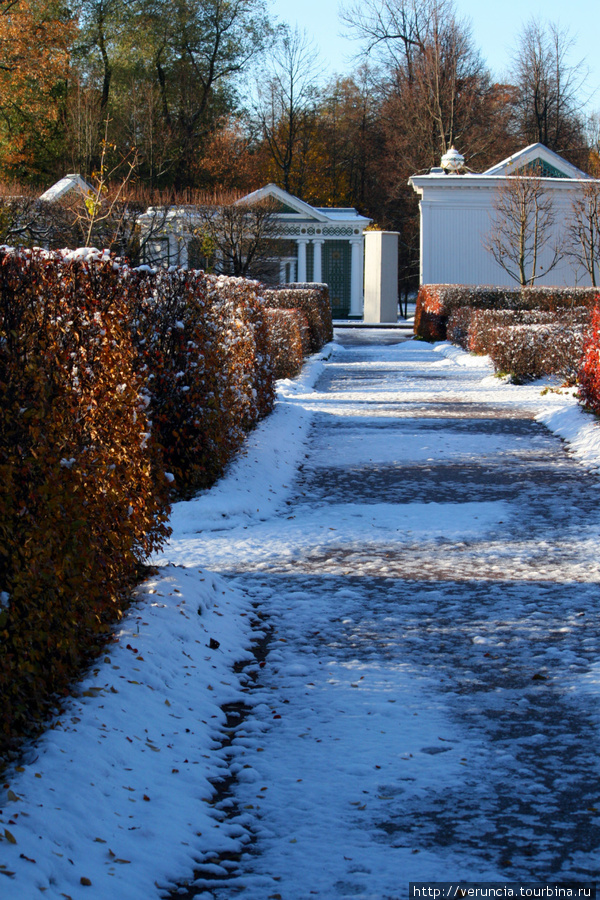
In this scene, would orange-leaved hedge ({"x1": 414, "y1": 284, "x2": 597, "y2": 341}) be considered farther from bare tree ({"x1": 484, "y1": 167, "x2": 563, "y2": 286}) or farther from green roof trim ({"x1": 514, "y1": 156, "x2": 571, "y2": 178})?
green roof trim ({"x1": 514, "y1": 156, "x2": 571, "y2": 178})

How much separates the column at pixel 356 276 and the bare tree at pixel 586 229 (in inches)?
434

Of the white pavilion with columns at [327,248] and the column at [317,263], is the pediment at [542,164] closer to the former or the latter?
the white pavilion with columns at [327,248]

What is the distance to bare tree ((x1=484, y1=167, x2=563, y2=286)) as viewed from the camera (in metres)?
29.4

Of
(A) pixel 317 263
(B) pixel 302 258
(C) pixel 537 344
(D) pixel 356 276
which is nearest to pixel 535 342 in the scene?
(C) pixel 537 344

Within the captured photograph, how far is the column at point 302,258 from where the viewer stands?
40469mm

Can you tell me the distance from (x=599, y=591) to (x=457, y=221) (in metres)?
28.2

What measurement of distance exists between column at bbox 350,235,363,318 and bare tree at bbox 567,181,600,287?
36.2ft

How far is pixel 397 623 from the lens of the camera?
5285 millimetres

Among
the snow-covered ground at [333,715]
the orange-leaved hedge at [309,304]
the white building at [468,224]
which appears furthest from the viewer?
the white building at [468,224]

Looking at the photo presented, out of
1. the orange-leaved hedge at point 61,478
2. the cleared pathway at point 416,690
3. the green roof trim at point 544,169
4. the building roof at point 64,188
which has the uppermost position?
the green roof trim at point 544,169

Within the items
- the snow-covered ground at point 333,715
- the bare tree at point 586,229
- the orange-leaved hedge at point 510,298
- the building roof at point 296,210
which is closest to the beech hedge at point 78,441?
the snow-covered ground at point 333,715

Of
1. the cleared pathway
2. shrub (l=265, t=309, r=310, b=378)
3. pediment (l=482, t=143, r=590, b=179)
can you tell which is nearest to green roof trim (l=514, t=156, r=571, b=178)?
pediment (l=482, t=143, r=590, b=179)

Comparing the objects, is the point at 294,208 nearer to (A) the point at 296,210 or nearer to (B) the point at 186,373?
(A) the point at 296,210

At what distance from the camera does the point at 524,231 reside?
29578 mm
